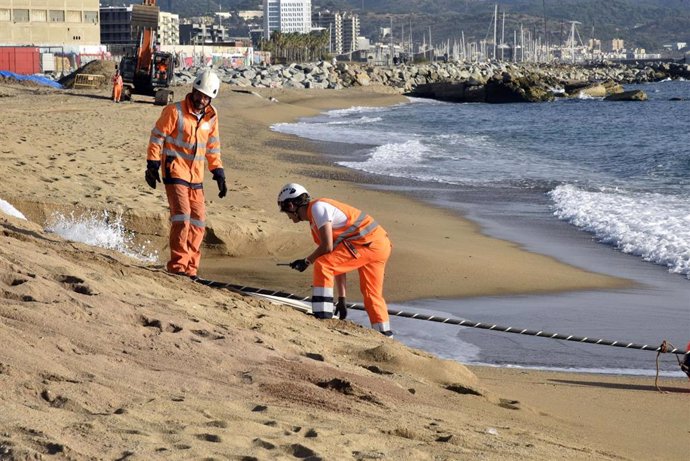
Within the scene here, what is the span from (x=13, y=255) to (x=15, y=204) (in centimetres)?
361

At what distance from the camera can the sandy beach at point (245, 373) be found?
170 inches

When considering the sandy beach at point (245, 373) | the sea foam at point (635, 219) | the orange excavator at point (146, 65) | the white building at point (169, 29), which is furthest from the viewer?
the white building at point (169, 29)

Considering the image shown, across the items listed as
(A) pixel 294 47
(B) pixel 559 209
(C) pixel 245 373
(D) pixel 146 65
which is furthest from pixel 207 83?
(A) pixel 294 47

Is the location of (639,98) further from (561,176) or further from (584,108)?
(561,176)

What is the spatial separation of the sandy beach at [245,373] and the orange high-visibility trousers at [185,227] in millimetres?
351

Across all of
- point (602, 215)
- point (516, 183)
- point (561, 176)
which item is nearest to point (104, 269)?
point (602, 215)

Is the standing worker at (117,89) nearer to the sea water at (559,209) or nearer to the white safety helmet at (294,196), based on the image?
the sea water at (559,209)

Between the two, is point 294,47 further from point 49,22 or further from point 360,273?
point 360,273

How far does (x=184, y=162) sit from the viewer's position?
8273 mm

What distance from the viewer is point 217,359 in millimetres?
5531

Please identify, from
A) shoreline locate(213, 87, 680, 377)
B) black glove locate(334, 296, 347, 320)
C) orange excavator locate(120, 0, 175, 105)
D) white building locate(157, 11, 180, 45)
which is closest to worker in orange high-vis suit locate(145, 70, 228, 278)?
black glove locate(334, 296, 347, 320)

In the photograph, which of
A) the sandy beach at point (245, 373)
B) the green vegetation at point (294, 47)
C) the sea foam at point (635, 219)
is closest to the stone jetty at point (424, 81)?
the sea foam at point (635, 219)

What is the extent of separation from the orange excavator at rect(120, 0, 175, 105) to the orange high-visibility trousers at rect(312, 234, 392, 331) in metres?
27.9

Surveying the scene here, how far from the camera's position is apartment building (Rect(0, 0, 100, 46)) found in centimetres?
7275
